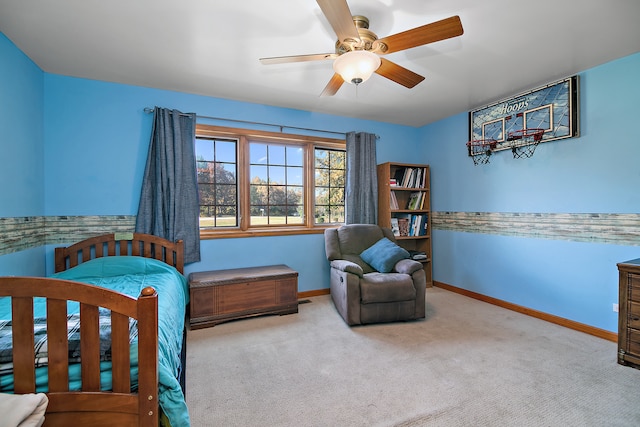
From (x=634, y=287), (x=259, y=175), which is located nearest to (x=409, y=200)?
(x=259, y=175)

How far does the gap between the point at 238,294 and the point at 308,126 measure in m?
2.22

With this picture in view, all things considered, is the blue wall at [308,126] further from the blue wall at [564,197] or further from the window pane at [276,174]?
the window pane at [276,174]

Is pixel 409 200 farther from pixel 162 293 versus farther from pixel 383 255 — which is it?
pixel 162 293

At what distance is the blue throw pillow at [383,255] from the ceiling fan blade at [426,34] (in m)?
2.03

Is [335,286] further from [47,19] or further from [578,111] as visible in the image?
[47,19]

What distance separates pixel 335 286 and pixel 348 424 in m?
1.65

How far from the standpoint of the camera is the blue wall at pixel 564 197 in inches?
92.8

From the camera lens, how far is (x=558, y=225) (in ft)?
9.07

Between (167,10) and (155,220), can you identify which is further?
(155,220)

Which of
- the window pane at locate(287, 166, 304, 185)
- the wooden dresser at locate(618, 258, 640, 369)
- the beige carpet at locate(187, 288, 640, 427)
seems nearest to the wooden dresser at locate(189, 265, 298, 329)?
the beige carpet at locate(187, 288, 640, 427)

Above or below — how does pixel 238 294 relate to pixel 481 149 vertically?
below

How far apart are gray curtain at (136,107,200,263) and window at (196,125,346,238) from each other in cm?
18

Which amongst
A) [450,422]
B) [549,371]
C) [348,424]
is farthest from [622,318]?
[348,424]

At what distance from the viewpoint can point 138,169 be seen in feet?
9.41
